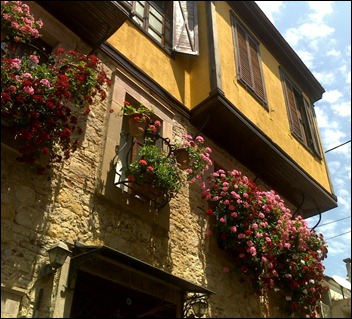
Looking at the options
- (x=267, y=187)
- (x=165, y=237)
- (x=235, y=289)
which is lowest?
(x=235, y=289)

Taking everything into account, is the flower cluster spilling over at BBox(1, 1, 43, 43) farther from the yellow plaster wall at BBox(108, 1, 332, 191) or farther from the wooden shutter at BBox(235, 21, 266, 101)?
the wooden shutter at BBox(235, 21, 266, 101)

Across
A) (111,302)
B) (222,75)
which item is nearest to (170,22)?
(222,75)

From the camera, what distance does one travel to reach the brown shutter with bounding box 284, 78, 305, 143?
10.3m

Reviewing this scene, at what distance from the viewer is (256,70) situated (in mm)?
9844

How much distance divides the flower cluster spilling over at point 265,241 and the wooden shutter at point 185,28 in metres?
2.66

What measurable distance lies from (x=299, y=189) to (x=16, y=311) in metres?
7.17

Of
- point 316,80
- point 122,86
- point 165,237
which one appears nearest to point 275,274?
point 165,237

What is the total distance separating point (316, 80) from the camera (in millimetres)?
12109

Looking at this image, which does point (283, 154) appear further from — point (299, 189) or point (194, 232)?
point (194, 232)

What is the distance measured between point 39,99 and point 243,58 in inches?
236

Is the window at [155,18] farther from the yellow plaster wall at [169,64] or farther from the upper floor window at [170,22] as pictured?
the yellow plaster wall at [169,64]

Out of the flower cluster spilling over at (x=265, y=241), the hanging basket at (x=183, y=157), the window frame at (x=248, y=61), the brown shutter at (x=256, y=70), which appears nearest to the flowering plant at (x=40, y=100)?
the hanging basket at (x=183, y=157)

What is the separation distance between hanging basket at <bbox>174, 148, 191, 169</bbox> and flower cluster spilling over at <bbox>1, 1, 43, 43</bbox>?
2.64 meters

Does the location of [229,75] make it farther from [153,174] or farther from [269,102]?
[153,174]
